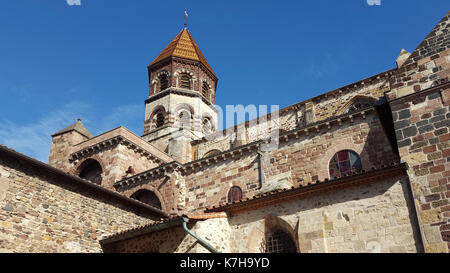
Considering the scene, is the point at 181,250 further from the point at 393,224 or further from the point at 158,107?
the point at 158,107

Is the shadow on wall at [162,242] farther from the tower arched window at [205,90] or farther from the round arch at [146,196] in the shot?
the tower arched window at [205,90]

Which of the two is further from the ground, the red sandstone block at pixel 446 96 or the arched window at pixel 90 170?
the arched window at pixel 90 170

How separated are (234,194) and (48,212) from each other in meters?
7.27

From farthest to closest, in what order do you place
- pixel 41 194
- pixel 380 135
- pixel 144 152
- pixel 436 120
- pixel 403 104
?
pixel 144 152 < pixel 380 135 < pixel 41 194 < pixel 403 104 < pixel 436 120

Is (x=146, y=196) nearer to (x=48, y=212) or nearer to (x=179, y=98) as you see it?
(x=48, y=212)

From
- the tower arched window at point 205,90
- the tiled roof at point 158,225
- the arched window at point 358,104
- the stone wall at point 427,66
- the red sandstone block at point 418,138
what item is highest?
the tower arched window at point 205,90

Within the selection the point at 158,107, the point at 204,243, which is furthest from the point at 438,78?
the point at 158,107

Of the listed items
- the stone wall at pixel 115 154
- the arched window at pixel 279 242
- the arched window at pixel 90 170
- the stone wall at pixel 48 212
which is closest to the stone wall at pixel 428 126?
the arched window at pixel 279 242

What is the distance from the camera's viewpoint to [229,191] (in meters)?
17.2

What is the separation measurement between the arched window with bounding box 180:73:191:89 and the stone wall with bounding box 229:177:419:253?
21.3m

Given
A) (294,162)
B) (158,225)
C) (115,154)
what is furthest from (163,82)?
(158,225)

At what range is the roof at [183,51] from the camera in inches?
1261

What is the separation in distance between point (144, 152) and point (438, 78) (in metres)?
16.2

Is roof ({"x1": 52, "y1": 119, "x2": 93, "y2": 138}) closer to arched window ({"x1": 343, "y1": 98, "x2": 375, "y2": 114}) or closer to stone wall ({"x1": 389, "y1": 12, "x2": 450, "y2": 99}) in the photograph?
arched window ({"x1": 343, "y1": 98, "x2": 375, "y2": 114})
